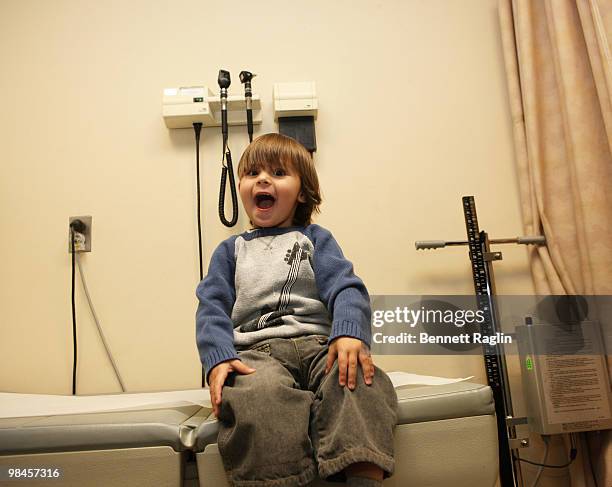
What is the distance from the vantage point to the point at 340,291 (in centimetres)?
96

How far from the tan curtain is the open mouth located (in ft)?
3.11

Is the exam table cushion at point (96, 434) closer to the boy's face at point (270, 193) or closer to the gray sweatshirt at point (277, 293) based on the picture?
the gray sweatshirt at point (277, 293)

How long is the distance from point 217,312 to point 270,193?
323mm

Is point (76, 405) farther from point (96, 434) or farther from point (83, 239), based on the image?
point (83, 239)

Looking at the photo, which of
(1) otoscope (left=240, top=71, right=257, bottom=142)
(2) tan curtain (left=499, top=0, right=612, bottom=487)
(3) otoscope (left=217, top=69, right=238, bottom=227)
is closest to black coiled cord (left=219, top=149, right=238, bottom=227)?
(3) otoscope (left=217, top=69, right=238, bottom=227)

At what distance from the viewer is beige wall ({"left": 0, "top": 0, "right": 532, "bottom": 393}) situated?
159 centimetres

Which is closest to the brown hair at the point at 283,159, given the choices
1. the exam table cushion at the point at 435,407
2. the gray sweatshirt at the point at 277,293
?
the gray sweatshirt at the point at 277,293

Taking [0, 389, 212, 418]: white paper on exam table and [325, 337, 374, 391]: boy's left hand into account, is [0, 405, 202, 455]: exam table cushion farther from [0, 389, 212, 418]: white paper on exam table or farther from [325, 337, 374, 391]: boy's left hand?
[325, 337, 374, 391]: boy's left hand

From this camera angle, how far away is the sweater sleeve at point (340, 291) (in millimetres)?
875

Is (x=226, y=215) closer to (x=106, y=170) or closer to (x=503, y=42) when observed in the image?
(x=106, y=170)

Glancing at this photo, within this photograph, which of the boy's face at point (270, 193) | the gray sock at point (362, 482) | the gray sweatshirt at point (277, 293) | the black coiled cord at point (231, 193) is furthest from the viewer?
the black coiled cord at point (231, 193)

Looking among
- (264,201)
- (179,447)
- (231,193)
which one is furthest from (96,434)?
(231,193)

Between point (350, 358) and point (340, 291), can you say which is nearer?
point (350, 358)

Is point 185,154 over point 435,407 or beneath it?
over
